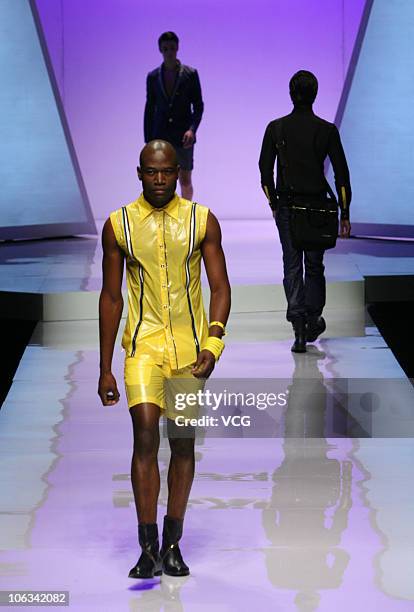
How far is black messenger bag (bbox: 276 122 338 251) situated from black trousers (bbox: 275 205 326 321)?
94 mm

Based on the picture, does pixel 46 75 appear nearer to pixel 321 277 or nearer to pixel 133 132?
pixel 133 132

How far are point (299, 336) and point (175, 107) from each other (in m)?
3.63

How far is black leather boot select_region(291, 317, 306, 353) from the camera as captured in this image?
7.41 m

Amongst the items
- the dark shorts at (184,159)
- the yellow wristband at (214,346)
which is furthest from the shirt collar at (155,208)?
the dark shorts at (184,159)

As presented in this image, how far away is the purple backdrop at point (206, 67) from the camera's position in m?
15.1

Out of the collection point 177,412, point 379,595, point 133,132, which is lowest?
point 133,132

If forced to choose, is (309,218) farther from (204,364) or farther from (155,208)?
(204,364)

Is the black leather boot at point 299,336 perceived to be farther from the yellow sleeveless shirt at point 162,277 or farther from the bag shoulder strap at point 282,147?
the yellow sleeveless shirt at point 162,277

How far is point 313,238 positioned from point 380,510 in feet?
8.79

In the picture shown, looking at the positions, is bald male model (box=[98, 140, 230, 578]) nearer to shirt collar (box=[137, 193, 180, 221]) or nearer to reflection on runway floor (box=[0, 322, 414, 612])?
shirt collar (box=[137, 193, 180, 221])

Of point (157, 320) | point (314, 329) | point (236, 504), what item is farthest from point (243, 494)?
point (314, 329)

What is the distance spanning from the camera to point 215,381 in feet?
22.2

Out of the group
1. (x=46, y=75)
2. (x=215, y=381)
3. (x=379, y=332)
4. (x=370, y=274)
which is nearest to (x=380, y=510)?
(x=215, y=381)

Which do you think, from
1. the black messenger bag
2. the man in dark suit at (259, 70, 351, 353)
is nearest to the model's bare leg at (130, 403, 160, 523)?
the black messenger bag
